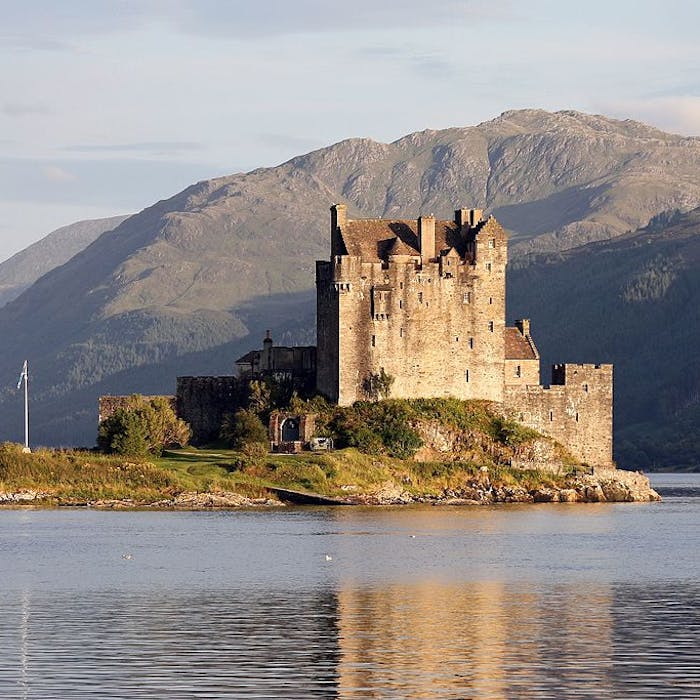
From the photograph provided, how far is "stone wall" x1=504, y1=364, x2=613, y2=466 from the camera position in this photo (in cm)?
12762

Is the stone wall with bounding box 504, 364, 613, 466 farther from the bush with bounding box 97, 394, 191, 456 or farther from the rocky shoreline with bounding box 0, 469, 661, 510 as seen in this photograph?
the bush with bounding box 97, 394, 191, 456

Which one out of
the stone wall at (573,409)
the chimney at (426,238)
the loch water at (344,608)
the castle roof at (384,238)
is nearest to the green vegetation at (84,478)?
the loch water at (344,608)

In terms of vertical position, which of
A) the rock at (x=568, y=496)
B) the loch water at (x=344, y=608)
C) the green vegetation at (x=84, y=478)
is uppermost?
the green vegetation at (x=84, y=478)

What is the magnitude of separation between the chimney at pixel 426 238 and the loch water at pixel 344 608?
26.6m

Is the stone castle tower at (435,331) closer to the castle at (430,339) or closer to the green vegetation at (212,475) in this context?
the castle at (430,339)

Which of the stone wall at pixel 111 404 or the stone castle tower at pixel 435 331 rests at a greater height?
the stone castle tower at pixel 435 331

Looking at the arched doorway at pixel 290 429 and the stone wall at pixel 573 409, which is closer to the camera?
the arched doorway at pixel 290 429

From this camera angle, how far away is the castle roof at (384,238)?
126062mm

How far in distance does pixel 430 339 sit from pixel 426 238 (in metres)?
6.90

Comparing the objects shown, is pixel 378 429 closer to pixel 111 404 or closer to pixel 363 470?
pixel 363 470

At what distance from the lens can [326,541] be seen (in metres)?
89.9

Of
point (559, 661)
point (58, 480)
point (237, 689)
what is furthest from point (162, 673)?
point (58, 480)

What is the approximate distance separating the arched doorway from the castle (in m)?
0.09

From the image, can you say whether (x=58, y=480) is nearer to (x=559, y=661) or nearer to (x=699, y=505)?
(x=699, y=505)
